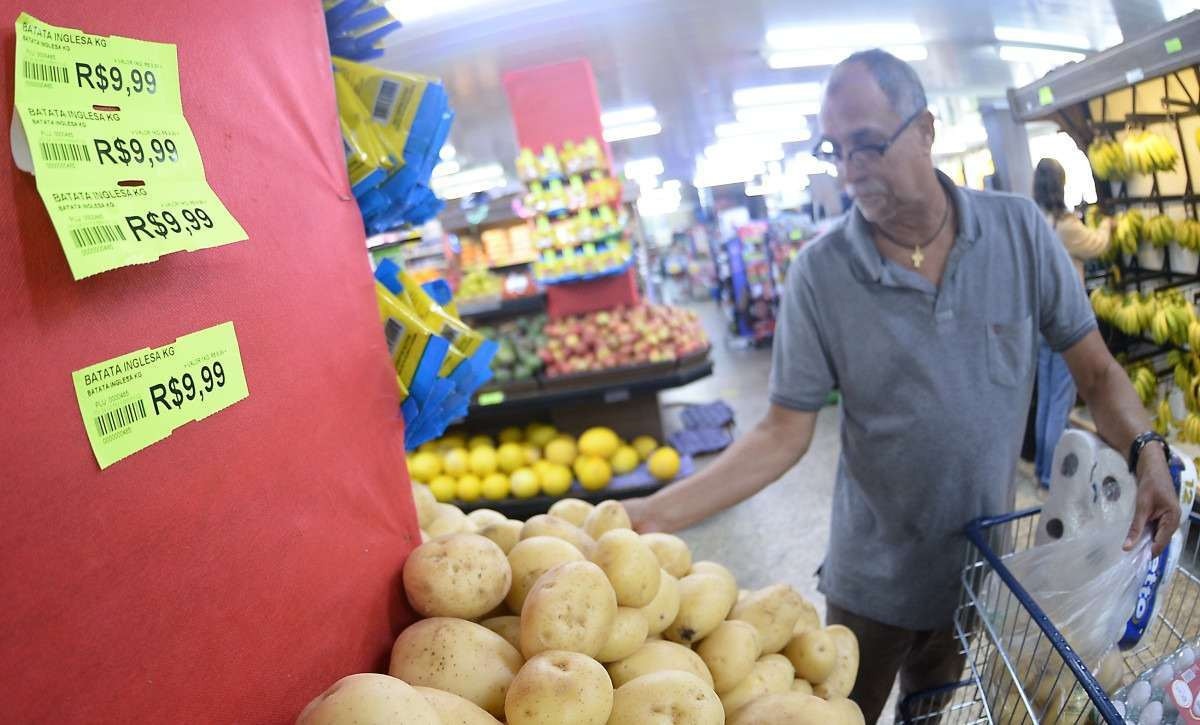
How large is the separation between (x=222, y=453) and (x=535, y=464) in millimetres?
4053

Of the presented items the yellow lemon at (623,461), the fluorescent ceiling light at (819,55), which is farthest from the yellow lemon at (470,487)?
the fluorescent ceiling light at (819,55)

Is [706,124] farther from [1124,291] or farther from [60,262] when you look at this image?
[60,262]

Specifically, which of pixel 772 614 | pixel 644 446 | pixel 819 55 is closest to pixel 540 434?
pixel 644 446

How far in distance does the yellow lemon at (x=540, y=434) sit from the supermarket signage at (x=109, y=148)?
Result: 4.22 meters

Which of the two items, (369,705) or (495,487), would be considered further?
(495,487)

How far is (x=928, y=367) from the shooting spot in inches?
66.1

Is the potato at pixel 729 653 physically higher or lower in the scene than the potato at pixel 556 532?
lower

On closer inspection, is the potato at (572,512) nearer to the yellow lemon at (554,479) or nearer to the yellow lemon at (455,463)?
the yellow lemon at (554,479)

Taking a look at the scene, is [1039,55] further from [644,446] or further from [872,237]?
[872,237]

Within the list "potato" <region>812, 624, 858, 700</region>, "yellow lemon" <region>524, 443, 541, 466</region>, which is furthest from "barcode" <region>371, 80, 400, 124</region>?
"yellow lemon" <region>524, 443, 541, 466</region>

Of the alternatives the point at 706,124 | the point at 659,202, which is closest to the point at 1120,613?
the point at 706,124

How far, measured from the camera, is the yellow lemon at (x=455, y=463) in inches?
188

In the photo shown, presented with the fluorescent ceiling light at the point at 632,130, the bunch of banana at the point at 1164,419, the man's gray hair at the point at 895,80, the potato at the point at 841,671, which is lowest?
the bunch of banana at the point at 1164,419

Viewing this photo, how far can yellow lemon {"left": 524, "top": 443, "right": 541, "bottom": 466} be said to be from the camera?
4.79 metres
